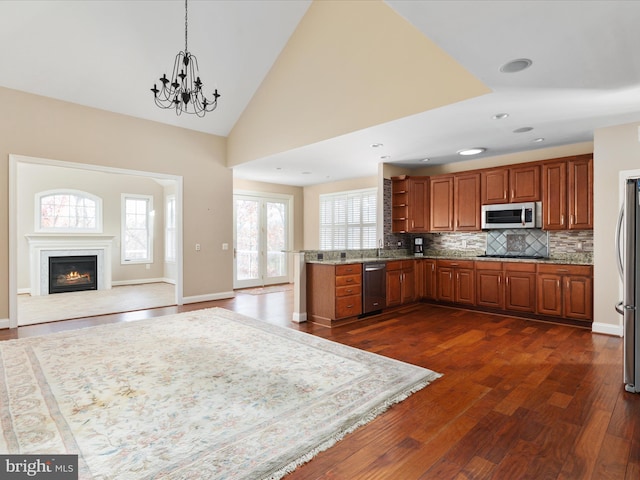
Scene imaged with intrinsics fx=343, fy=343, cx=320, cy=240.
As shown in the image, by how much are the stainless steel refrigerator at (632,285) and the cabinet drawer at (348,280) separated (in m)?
3.03

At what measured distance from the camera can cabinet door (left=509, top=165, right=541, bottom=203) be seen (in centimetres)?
521

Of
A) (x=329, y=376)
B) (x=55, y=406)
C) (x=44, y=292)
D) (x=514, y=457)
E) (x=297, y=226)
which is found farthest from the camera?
(x=297, y=226)

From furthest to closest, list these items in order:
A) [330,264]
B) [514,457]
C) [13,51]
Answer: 1. [330,264]
2. [13,51]
3. [514,457]

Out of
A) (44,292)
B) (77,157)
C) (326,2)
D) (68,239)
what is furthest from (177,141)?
(44,292)

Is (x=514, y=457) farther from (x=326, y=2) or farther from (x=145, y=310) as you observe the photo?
Result: (x=145, y=310)

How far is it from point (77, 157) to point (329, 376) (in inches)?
202

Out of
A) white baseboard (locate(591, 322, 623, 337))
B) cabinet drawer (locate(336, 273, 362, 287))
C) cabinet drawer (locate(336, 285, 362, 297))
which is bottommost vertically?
white baseboard (locate(591, 322, 623, 337))

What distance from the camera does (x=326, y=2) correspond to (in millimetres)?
4676

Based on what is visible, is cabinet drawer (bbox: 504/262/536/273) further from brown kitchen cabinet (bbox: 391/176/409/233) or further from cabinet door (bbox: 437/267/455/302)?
brown kitchen cabinet (bbox: 391/176/409/233)

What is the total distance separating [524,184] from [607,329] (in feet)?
7.46

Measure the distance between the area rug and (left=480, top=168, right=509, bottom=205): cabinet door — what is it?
12.1 feet

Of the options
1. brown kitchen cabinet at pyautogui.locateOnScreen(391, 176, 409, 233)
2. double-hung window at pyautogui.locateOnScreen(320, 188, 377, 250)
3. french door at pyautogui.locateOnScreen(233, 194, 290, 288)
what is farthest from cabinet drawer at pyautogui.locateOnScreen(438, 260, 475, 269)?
french door at pyautogui.locateOnScreen(233, 194, 290, 288)

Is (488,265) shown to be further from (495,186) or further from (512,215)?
(495,186)

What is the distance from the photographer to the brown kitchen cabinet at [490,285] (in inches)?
213
